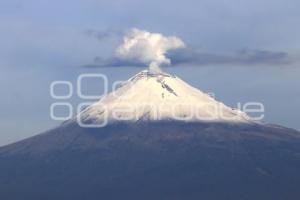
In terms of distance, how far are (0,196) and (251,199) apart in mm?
62116

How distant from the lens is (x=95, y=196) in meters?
199

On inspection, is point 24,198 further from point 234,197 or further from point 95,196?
point 234,197

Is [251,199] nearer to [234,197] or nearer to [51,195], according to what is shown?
[234,197]

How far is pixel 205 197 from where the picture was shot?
646 feet

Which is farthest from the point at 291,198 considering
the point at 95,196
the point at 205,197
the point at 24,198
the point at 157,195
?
the point at 24,198

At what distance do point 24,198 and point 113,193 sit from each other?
2228cm

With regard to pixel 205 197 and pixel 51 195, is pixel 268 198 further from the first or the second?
pixel 51 195

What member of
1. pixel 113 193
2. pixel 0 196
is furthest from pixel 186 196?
pixel 0 196

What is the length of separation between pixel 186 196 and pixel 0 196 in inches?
1812

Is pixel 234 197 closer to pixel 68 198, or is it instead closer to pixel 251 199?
pixel 251 199

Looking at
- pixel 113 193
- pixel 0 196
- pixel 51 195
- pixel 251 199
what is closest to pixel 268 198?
pixel 251 199

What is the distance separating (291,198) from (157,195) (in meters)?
33.2

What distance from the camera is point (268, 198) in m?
200

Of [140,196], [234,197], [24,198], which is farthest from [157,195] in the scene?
[24,198]
